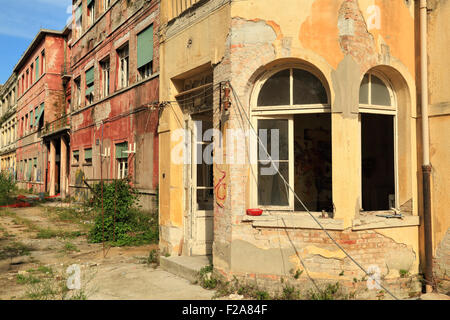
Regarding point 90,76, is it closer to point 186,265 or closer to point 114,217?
point 114,217

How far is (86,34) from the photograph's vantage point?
17.5 metres

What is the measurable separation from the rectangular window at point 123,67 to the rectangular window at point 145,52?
1363 mm

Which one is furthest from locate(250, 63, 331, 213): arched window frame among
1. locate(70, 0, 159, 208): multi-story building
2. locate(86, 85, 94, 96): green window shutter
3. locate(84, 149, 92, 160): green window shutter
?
locate(86, 85, 94, 96): green window shutter

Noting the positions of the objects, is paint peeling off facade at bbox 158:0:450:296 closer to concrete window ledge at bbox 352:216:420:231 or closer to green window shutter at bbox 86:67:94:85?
concrete window ledge at bbox 352:216:420:231

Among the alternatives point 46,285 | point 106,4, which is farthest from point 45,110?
point 46,285

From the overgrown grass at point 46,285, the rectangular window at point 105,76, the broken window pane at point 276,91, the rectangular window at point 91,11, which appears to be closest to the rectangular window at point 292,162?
the broken window pane at point 276,91

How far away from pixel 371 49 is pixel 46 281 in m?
6.73

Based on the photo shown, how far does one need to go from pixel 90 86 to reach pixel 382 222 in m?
14.8

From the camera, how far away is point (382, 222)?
584 cm

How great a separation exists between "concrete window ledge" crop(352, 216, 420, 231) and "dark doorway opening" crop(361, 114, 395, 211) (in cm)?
189

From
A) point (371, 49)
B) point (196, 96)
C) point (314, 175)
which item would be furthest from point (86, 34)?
point (371, 49)

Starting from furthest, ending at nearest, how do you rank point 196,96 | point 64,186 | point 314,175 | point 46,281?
point 64,186, point 314,175, point 196,96, point 46,281
